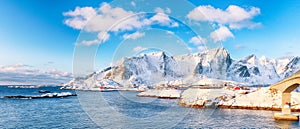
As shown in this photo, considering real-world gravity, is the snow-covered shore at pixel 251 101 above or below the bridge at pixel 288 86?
below

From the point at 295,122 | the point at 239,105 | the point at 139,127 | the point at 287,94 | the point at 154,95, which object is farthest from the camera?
the point at 154,95

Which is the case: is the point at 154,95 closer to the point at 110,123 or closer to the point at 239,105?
the point at 239,105

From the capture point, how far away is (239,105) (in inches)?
2482

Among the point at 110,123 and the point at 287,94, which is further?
the point at 287,94

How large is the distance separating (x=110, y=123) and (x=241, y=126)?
733 inches

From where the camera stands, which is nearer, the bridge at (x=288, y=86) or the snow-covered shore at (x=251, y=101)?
the bridge at (x=288, y=86)

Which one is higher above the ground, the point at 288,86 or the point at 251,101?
the point at 288,86

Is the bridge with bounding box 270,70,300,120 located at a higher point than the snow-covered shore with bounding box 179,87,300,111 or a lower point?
higher

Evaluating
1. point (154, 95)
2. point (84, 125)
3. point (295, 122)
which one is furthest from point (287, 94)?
point (154, 95)

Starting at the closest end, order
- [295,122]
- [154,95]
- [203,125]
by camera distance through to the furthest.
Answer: [203,125], [295,122], [154,95]

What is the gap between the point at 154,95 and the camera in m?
115

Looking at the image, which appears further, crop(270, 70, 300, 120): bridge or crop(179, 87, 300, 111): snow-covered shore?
crop(179, 87, 300, 111): snow-covered shore

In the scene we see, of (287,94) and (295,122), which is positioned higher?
(287,94)

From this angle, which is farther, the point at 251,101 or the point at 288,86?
the point at 251,101
